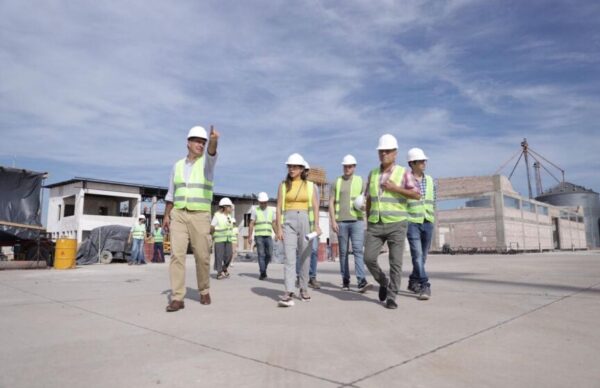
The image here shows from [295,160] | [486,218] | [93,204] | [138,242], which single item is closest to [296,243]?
[295,160]

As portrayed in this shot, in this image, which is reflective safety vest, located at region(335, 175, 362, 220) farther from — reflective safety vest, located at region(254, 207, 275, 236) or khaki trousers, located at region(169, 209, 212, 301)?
reflective safety vest, located at region(254, 207, 275, 236)

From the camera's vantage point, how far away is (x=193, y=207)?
5121mm

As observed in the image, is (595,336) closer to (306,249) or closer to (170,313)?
(306,249)

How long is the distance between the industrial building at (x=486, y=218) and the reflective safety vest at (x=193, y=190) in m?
43.8

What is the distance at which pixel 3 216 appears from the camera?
636 inches

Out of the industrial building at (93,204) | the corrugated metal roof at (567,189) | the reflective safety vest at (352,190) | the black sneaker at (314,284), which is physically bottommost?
the black sneaker at (314,284)

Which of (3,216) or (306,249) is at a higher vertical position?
(3,216)

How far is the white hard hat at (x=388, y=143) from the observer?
514cm

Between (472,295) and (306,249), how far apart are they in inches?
89.7

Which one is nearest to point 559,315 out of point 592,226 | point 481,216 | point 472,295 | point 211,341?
point 472,295

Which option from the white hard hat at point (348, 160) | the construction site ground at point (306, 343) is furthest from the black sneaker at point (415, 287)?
the white hard hat at point (348, 160)

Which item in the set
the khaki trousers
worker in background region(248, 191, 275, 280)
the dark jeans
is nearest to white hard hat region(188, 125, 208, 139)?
the khaki trousers

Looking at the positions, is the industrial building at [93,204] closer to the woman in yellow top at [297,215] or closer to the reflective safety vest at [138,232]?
the reflective safety vest at [138,232]

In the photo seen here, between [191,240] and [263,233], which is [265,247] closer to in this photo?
[263,233]
